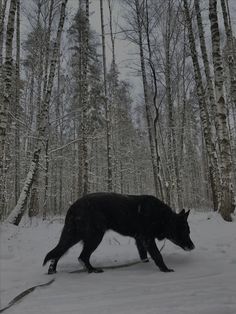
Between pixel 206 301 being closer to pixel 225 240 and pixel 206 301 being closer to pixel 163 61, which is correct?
pixel 225 240

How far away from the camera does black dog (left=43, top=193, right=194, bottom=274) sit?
5.07m

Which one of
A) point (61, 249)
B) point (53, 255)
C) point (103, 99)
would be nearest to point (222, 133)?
point (61, 249)

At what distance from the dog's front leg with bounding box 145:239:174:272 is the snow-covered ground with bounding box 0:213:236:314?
Answer: 0.14 m

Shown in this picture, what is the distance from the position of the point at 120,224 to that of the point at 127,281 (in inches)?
46.2

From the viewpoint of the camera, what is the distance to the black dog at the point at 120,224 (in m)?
5.07

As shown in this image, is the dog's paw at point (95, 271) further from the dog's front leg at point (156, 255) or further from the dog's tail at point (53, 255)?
the dog's front leg at point (156, 255)

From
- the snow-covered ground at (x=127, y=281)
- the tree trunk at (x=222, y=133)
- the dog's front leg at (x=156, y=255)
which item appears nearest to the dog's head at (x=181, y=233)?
the snow-covered ground at (x=127, y=281)

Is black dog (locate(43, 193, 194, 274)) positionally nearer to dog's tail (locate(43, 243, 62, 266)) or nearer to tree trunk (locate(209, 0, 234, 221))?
dog's tail (locate(43, 243, 62, 266))

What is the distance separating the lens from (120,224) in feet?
17.5

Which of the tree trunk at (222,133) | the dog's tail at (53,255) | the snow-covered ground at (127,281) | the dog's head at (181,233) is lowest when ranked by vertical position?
the snow-covered ground at (127,281)

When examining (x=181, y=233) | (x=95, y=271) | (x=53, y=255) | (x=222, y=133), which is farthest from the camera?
(x=222, y=133)

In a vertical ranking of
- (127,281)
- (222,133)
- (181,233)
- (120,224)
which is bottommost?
(127,281)

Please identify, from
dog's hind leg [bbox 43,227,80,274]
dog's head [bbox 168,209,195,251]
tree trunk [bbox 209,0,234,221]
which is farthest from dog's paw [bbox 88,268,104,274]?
tree trunk [bbox 209,0,234,221]

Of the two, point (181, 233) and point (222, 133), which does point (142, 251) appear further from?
point (222, 133)
